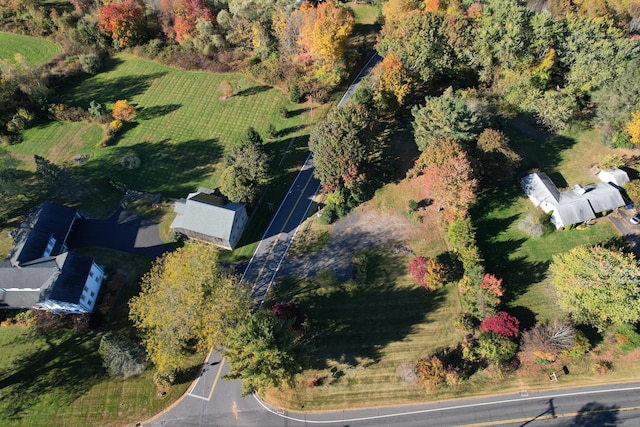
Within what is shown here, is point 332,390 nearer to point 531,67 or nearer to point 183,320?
point 183,320

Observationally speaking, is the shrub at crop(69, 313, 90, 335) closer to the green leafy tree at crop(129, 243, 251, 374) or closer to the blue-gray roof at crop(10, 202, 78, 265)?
the green leafy tree at crop(129, 243, 251, 374)

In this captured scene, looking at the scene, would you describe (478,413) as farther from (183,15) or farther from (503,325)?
(183,15)

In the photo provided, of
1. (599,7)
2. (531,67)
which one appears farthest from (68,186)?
(599,7)

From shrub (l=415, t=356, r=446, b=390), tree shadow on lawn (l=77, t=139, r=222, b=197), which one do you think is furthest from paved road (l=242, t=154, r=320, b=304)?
shrub (l=415, t=356, r=446, b=390)

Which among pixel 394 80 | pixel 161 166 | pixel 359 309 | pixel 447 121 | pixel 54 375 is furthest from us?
pixel 161 166

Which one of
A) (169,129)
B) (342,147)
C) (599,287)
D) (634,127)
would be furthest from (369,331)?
(169,129)

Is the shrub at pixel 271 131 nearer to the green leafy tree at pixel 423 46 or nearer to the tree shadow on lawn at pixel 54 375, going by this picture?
the green leafy tree at pixel 423 46

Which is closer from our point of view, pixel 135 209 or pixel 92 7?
pixel 135 209
